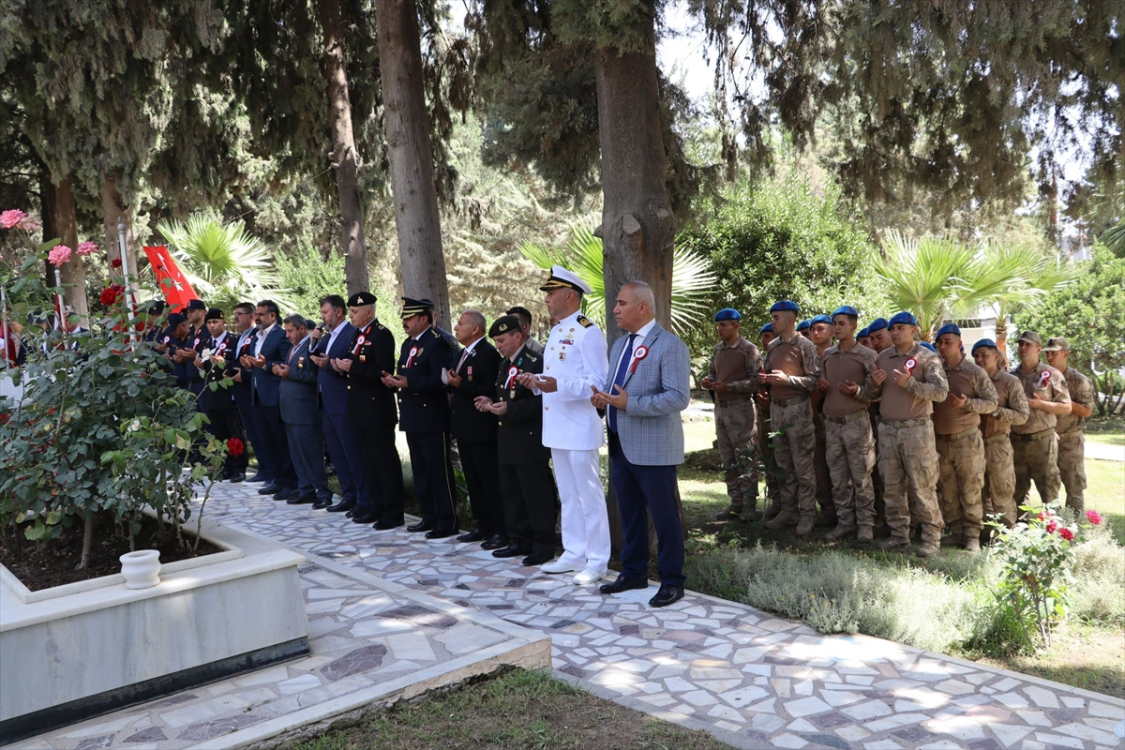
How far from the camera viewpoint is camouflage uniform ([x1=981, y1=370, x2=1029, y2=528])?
7777mm

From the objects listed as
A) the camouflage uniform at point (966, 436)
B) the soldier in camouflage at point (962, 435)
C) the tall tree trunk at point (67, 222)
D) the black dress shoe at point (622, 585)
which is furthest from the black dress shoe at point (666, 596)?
the tall tree trunk at point (67, 222)

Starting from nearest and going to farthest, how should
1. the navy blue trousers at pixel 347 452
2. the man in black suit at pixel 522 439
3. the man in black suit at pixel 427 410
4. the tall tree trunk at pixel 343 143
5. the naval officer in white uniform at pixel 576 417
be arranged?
the naval officer in white uniform at pixel 576 417 < the man in black suit at pixel 522 439 < the man in black suit at pixel 427 410 < the navy blue trousers at pixel 347 452 < the tall tree trunk at pixel 343 143

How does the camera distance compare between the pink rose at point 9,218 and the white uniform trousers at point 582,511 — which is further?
the white uniform trousers at point 582,511

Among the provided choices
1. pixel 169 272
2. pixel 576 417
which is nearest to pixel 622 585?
pixel 576 417

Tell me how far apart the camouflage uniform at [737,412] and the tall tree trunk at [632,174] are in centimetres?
223

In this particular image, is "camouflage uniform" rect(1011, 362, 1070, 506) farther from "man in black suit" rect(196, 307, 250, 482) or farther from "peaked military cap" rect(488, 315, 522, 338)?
"man in black suit" rect(196, 307, 250, 482)

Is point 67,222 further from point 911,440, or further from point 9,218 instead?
point 911,440

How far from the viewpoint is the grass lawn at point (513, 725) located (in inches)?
146

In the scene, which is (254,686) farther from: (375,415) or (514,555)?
(375,415)

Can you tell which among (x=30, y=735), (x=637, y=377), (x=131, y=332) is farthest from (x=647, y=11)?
(x=30, y=735)

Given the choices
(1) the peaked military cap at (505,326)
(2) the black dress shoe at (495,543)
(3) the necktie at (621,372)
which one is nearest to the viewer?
(3) the necktie at (621,372)

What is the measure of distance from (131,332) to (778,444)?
5827 millimetres

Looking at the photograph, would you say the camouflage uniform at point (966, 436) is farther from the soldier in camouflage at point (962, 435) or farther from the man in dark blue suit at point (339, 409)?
the man in dark blue suit at point (339, 409)

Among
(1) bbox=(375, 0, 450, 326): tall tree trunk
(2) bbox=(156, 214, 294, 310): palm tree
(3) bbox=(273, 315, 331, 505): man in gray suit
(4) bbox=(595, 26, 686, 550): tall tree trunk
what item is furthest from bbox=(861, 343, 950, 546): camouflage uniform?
(2) bbox=(156, 214, 294, 310): palm tree
